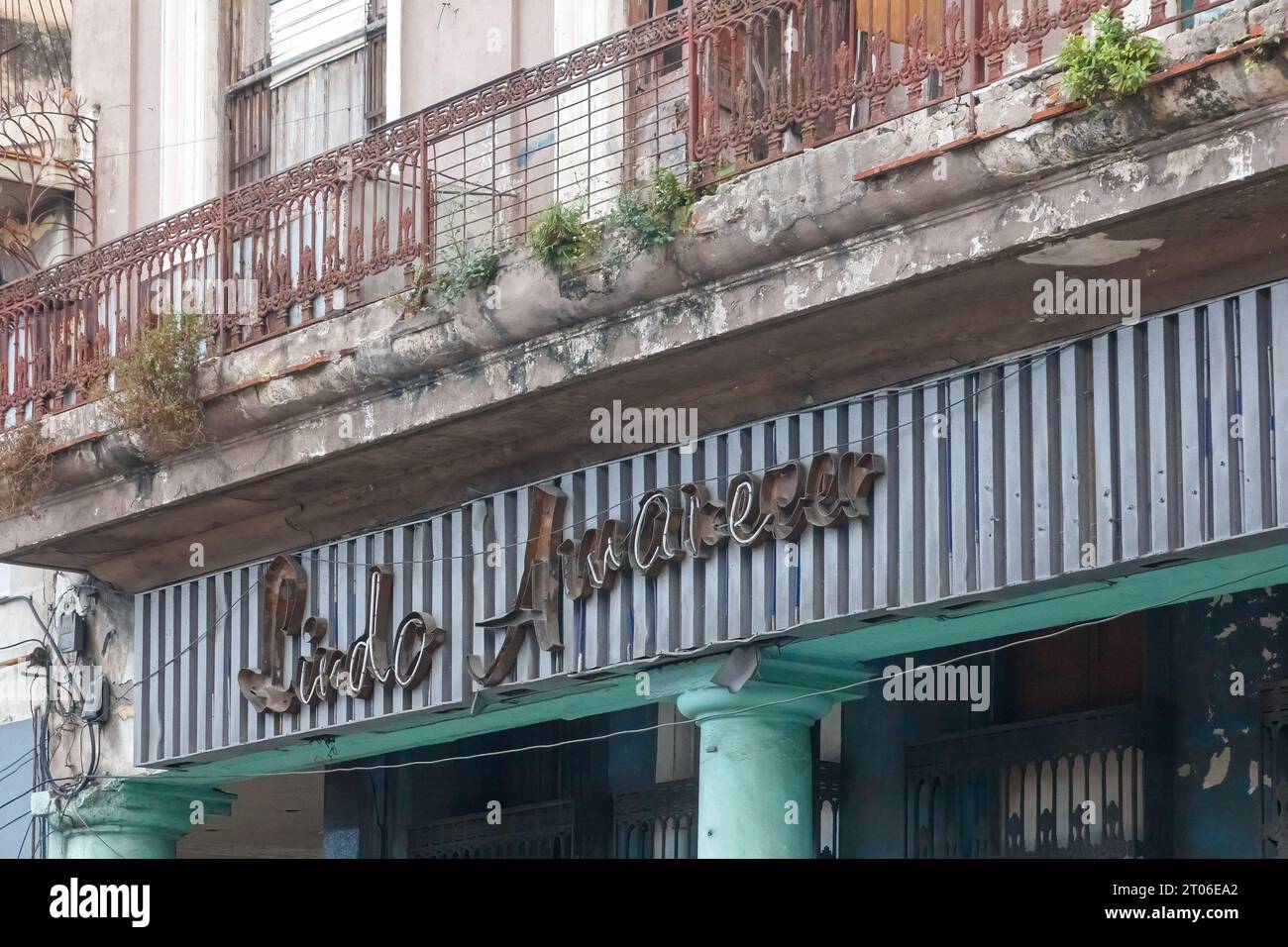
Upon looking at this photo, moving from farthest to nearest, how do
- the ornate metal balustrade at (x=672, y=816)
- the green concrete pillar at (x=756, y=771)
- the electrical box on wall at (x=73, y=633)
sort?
the electrical box on wall at (x=73, y=633)
the ornate metal balustrade at (x=672, y=816)
the green concrete pillar at (x=756, y=771)

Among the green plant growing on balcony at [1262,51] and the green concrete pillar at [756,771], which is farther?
the green concrete pillar at [756,771]

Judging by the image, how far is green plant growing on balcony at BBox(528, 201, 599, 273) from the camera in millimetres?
9828

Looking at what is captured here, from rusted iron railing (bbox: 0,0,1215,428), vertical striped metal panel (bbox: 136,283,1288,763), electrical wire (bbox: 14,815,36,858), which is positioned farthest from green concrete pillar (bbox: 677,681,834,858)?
electrical wire (bbox: 14,815,36,858)

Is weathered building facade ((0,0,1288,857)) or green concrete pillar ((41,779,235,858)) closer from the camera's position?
weathered building facade ((0,0,1288,857))

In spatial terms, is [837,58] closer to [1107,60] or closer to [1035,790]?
[1107,60]

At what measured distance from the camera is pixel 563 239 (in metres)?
9.89

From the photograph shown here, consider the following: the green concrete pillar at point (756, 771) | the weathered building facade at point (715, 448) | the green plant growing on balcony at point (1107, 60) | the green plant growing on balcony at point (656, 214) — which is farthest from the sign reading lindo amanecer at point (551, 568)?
the green plant growing on balcony at point (1107, 60)

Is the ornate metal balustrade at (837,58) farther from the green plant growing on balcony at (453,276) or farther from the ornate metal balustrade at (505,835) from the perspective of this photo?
the ornate metal balustrade at (505,835)

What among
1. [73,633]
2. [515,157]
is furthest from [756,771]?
[73,633]

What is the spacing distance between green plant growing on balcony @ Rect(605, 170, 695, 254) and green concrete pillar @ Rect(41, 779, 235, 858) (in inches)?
209

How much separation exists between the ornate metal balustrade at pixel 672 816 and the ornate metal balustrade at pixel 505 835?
1.48 ft

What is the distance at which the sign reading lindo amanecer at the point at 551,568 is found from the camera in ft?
31.3

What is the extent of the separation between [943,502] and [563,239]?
82.3 inches

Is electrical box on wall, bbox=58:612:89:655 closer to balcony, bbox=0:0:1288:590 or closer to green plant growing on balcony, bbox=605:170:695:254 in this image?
balcony, bbox=0:0:1288:590
